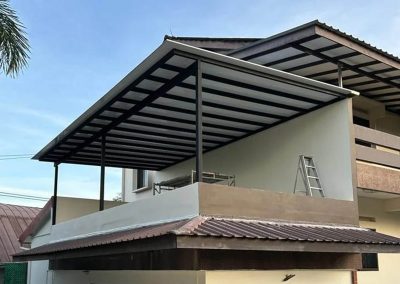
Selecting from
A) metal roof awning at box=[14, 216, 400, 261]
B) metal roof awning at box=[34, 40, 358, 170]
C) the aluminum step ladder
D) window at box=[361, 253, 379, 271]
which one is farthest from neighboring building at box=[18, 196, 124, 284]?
window at box=[361, 253, 379, 271]

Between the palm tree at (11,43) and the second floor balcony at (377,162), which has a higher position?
the palm tree at (11,43)

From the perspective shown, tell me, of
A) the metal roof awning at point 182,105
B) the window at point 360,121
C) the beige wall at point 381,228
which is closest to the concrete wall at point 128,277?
the metal roof awning at point 182,105

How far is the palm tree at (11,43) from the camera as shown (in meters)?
12.4

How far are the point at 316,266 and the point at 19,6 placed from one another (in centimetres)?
869

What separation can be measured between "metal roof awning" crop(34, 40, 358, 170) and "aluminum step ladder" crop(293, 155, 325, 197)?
1.11 m

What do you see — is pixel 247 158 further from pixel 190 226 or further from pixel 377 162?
pixel 190 226

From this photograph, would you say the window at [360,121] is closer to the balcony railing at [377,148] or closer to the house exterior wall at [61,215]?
the balcony railing at [377,148]

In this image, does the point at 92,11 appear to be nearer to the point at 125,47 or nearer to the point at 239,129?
the point at 125,47

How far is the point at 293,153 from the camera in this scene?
11625 millimetres

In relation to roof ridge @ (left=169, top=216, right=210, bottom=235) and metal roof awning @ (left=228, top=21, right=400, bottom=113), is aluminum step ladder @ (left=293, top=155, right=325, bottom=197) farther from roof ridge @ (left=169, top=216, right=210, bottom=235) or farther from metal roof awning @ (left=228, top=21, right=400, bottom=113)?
roof ridge @ (left=169, top=216, right=210, bottom=235)

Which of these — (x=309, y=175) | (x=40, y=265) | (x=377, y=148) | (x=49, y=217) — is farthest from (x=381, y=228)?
(x=40, y=265)

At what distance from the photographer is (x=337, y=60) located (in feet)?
37.6

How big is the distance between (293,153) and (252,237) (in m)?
4.66

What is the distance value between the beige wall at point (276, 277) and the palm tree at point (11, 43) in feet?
23.2
